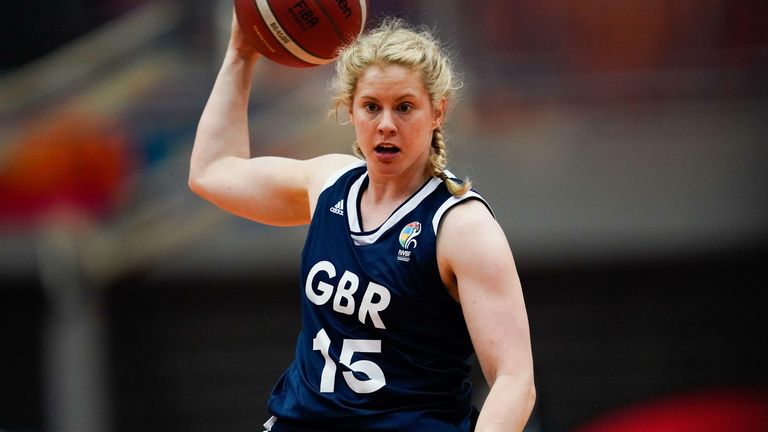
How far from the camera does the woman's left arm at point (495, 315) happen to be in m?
3.05

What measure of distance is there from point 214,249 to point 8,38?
2.26 meters

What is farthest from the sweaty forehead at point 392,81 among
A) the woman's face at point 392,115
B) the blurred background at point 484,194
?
the blurred background at point 484,194

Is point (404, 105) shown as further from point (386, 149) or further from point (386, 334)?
point (386, 334)

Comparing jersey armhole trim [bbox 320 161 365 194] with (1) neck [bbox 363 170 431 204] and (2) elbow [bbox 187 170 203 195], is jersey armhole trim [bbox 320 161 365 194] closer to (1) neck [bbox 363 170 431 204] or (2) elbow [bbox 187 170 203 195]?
(1) neck [bbox 363 170 431 204]

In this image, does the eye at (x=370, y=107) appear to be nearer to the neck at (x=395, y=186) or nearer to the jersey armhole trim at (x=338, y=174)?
the neck at (x=395, y=186)

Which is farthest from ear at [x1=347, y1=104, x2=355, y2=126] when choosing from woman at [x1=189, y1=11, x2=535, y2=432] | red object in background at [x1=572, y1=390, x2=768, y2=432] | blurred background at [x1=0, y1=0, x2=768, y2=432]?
red object in background at [x1=572, y1=390, x2=768, y2=432]

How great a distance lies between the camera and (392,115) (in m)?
3.22

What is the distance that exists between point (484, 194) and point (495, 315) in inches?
228

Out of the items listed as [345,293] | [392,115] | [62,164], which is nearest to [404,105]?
[392,115]

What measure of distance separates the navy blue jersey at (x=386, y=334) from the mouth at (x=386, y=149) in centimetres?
15

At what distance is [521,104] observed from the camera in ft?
29.4

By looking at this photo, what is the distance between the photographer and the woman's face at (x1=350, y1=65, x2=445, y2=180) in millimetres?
3215

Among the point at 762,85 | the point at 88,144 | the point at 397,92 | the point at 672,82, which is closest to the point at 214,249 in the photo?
the point at 88,144

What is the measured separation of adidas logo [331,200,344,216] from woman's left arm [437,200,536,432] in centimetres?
39
